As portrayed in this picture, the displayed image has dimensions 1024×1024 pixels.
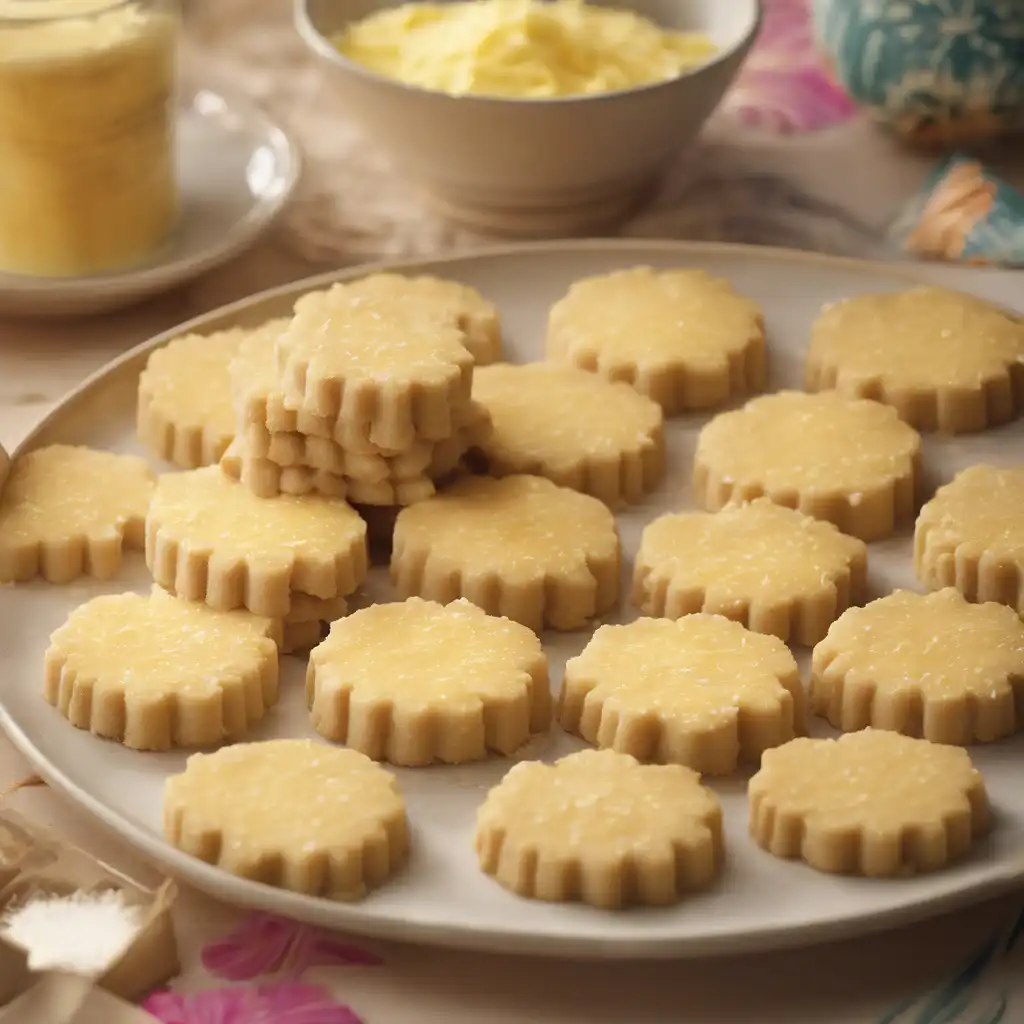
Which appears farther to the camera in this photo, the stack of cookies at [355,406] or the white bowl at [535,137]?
the white bowl at [535,137]

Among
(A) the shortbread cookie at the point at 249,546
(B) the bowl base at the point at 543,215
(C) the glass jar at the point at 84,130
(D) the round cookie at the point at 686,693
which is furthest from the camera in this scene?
(B) the bowl base at the point at 543,215

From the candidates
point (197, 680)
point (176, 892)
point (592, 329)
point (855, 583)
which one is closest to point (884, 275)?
point (592, 329)

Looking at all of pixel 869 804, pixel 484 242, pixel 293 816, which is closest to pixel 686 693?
pixel 869 804

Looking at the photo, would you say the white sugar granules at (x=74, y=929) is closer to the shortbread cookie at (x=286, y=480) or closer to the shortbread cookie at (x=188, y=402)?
the shortbread cookie at (x=286, y=480)

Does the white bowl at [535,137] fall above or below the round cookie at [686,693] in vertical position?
above

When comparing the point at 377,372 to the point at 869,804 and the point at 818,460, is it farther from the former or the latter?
the point at 869,804

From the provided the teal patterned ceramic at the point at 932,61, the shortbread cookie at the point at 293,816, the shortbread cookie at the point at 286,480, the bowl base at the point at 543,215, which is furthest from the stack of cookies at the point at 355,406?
the teal patterned ceramic at the point at 932,61

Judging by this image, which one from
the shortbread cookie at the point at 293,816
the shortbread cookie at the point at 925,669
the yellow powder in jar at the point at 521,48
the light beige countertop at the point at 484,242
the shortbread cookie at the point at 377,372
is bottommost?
the light beige countertop at the point at 484,242
